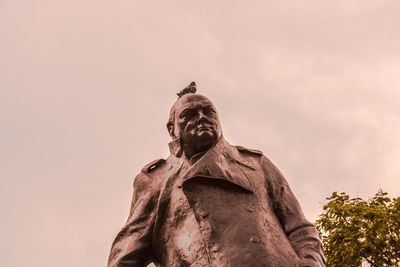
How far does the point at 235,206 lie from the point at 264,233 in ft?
1.06

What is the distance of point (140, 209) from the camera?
5.05m

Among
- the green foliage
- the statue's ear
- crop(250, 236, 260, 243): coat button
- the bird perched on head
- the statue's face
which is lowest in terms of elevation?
crop(250, 236, 260, 243): coat button

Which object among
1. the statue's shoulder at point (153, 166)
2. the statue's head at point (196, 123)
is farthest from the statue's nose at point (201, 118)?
the statue's shoulder at point (153, 166)

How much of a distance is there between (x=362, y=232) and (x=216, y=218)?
11.5m

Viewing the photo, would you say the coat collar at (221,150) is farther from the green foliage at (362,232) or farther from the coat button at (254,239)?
the green foliage at (362,232)

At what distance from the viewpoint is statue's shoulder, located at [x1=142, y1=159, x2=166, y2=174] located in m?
5.40

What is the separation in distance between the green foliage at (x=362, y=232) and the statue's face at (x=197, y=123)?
413 inches

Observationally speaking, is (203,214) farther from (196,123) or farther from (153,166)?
(153,166)

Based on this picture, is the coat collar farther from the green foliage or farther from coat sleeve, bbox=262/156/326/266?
the green foliage

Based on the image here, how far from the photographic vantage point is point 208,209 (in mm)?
4594

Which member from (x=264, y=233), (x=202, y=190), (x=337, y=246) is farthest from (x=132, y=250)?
(x=337, y=246)

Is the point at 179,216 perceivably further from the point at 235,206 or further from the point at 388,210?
the point at 388,210

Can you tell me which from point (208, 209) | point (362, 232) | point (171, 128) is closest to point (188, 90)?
point (171, 128)

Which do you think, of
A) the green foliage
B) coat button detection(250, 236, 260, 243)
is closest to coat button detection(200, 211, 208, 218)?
coat button detection(250, 236, 260, 243)
